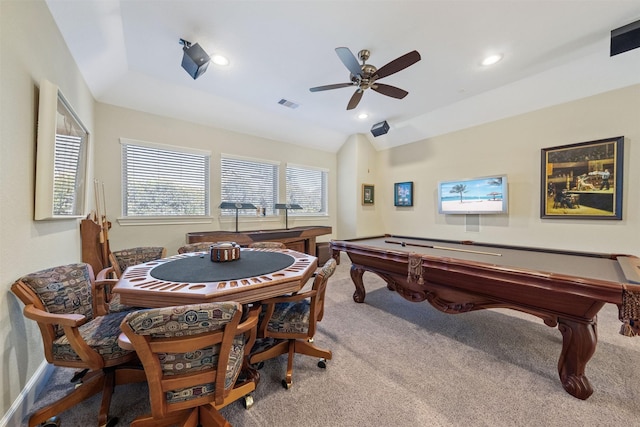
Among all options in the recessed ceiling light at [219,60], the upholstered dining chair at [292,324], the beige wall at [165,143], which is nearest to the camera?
the upholstered dining chair at [292,324]

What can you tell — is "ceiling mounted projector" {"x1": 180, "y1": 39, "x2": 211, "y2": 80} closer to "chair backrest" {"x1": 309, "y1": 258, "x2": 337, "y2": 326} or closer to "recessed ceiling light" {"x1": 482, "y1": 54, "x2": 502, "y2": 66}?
"chair backrest" {"x1": 309, "y1": 258, "x2": 337, "y2": 326}

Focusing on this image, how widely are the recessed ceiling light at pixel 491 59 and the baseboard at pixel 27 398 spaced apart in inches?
208

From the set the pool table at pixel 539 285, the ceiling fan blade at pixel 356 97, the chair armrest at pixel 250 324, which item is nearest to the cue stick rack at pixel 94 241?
the chair armrest at pixel 250 324

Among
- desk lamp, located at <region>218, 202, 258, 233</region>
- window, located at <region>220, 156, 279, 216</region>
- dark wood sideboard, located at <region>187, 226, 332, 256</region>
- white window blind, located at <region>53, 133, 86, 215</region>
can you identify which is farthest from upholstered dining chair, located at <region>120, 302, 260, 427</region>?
window, located at <region>220, 156, 279, 216</region>

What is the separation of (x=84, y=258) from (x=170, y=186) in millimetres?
1631

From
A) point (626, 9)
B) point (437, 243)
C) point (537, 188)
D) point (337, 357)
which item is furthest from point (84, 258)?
point (537, 188)

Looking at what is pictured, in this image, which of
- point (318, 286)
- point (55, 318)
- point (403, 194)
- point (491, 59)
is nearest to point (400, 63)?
point (491, 59)

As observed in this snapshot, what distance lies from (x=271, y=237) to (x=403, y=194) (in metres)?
3.37

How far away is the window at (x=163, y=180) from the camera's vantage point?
3.76 metres

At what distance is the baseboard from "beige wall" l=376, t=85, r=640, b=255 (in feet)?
19.0

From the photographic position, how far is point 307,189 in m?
5.98

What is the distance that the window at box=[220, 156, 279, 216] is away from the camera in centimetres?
470

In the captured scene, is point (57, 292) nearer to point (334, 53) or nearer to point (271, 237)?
point (271, 237)

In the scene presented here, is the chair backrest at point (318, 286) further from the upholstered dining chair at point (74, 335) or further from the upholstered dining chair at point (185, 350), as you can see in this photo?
the upholstered dining chair at point (74, 335)
